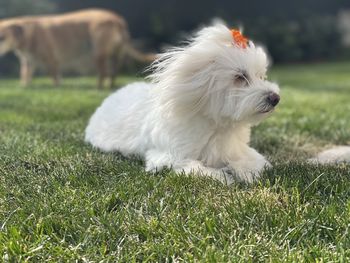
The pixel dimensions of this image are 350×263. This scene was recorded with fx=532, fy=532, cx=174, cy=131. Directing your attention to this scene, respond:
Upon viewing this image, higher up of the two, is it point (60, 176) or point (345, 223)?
point (345, 223)

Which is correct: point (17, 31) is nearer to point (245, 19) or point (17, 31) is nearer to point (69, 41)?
point (69, 41)

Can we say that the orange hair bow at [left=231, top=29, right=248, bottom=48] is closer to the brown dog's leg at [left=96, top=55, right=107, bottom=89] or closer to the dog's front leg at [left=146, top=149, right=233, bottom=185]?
the dog's front leg at [left=146, top=149, right=233, bottom=185]

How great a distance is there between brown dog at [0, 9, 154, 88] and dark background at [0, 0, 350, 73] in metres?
4.70

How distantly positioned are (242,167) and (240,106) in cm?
38

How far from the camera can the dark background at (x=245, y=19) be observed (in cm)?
1664

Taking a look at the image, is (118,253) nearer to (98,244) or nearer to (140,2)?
(98,244)

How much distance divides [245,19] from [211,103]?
669 inches

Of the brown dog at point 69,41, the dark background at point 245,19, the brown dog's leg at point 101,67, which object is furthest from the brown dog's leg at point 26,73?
the dark background at point 245,19

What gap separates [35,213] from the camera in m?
2.44

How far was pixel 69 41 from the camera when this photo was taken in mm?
10852

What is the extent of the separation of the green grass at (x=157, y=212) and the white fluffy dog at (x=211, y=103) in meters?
0.23

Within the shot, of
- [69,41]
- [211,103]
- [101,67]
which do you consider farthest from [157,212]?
[69,41]

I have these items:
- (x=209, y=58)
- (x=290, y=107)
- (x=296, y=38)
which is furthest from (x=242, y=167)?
(x=296, y=38)

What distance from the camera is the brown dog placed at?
10.2 metres
